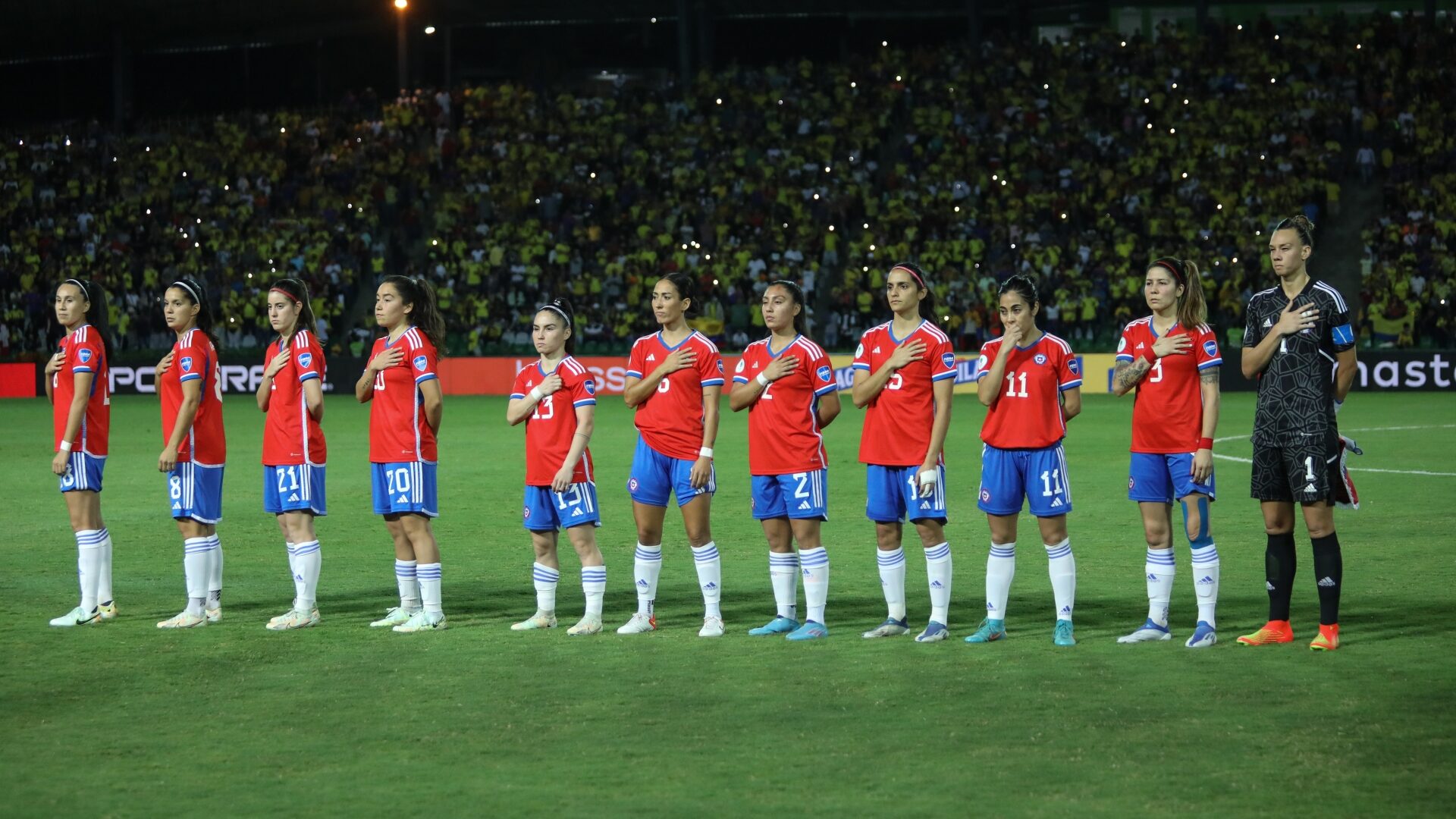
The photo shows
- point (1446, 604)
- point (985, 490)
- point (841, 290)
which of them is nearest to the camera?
point (985, 490)

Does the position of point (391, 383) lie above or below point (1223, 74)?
below

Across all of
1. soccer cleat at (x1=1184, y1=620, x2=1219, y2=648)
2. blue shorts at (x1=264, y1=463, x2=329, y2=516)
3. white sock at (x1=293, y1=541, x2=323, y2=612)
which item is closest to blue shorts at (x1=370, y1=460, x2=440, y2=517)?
blue shorts at (x1=264, y1=463, x2=329, y2=516)

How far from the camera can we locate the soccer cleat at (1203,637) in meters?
8.37

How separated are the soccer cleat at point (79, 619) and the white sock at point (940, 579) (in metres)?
4.85

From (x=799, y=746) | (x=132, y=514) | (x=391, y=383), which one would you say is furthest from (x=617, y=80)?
(x=799, y=746)

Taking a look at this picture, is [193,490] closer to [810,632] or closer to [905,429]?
[810,632]

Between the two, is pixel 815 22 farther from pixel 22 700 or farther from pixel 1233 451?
pixel 22 700

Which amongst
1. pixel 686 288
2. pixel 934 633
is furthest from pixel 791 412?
pixel 934 633

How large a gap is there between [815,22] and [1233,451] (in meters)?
29.0

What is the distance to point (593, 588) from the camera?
8.95 meters

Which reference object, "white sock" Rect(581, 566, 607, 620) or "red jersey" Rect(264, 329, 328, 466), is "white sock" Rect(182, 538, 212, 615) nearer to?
"red jersey" Rect(264, 329, 328, 466)

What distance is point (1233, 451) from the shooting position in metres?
19.7

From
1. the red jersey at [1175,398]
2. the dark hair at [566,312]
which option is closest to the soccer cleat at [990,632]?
the red jersey at [1175,398]

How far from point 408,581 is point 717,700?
269cm
